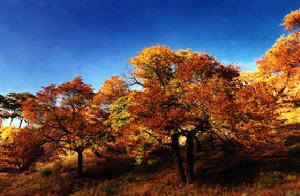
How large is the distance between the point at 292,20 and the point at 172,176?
92.7 feet

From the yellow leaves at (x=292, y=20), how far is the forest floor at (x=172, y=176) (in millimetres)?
15736

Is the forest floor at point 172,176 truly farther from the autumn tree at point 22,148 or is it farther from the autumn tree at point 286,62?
the autumn tree at point 286,62

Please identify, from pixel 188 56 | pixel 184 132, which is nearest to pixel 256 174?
pixel 184 132

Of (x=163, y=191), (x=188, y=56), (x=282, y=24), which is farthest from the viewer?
(x=282, y=24)

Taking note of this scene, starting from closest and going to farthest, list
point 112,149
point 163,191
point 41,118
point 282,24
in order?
point 163,191, point 41,118, point 112,149, point 282,24

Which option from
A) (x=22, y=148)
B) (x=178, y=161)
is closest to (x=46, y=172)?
(x=22, y=148)

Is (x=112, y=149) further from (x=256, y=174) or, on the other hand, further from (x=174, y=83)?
(x=256, y=174)

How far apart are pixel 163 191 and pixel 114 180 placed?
7.69 m

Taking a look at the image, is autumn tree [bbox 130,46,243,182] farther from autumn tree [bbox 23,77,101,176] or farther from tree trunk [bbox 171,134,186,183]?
autumn tree [bbox 23,77,101,176]

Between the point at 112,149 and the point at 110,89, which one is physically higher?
the point at 110,89

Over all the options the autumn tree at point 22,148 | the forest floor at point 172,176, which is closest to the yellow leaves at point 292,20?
the forest floor at point 172,176

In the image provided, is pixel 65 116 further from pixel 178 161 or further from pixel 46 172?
pixel 178 161

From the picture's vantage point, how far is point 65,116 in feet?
94.9

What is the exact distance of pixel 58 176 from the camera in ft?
99.1
